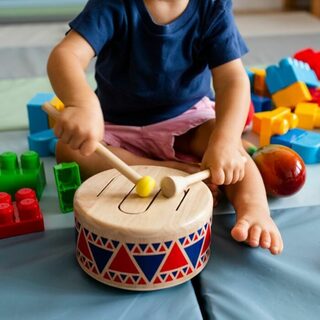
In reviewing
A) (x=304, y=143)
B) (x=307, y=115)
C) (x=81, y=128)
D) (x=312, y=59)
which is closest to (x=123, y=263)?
(x=81, y=128)

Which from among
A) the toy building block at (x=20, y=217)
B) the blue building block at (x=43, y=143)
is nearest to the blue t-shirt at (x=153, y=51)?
the blue building block at (x=43, y=143)

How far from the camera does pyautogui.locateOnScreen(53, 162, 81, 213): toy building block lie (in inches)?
30.3

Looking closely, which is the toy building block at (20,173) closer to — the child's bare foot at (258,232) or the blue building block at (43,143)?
the blue building block at (43,143)

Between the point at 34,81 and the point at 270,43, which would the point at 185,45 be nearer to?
the point at 34,81

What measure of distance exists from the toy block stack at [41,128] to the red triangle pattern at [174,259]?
44cm

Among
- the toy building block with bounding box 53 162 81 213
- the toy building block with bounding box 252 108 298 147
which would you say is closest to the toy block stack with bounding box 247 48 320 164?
the toy building block with bounding box 252 108 298 147

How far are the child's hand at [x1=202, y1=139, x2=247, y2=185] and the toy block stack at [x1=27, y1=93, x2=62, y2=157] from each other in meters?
0.37

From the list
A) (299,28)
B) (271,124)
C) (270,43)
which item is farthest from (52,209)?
(299,28)

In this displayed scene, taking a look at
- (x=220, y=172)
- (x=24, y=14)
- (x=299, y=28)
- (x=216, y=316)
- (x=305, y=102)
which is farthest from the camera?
(x=24, y=14)

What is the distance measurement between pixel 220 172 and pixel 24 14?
1.75m

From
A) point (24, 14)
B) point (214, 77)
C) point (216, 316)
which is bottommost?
point (24, 14)

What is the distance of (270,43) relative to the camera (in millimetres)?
1747

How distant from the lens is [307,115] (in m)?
1.07

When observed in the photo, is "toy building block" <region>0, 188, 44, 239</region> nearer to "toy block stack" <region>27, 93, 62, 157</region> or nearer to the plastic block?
"toy block stack" <region>27, 93, 62, 157</region>
